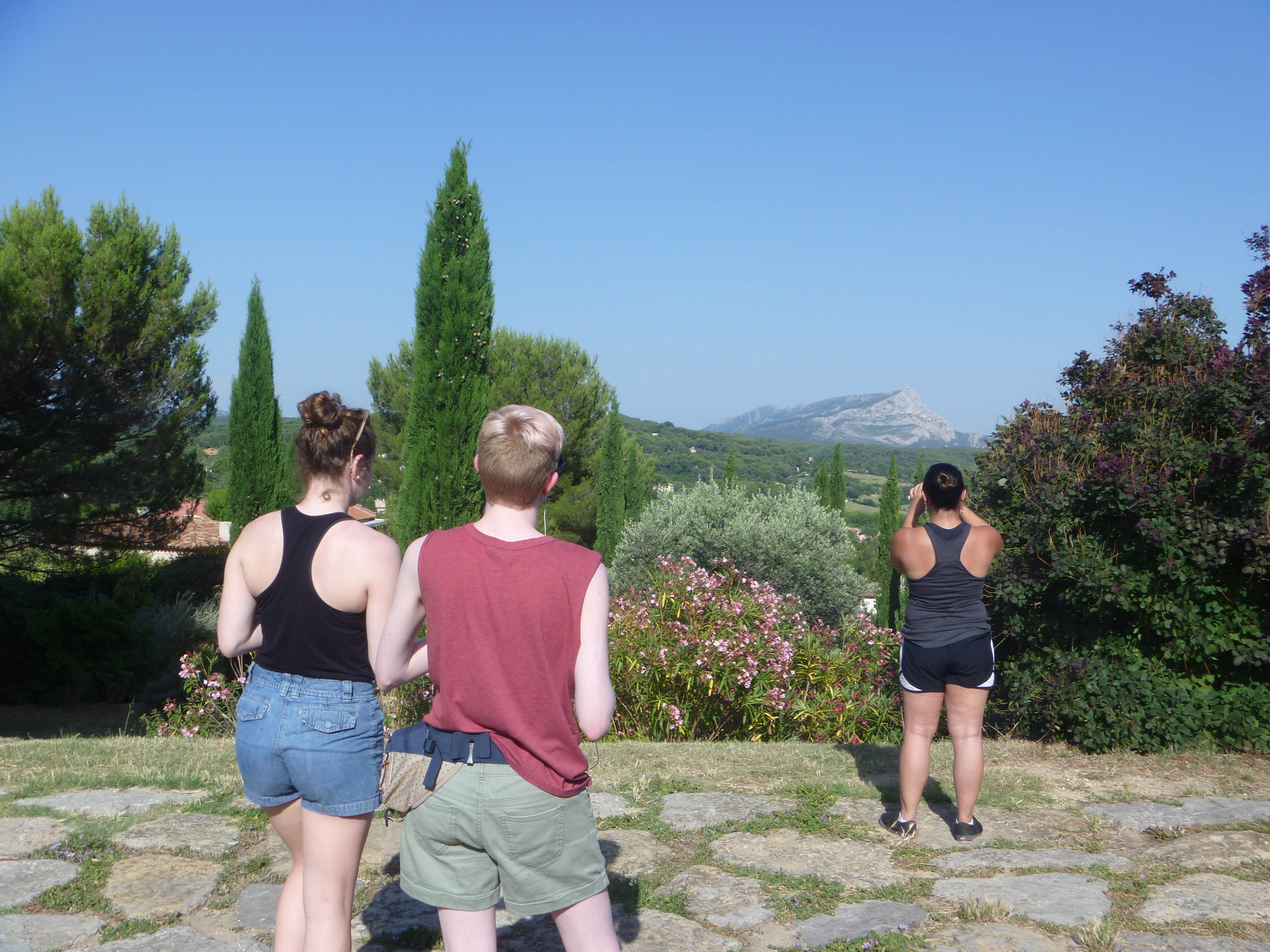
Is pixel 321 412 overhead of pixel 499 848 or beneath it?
overhead

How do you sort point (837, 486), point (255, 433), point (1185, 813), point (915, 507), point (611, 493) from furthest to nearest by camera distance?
point (837, 486) < point (611, 493) < point (255, 433) < point (1185, 813) < point (915, 507)

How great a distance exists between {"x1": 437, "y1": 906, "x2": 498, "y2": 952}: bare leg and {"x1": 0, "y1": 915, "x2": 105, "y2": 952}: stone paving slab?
5.07ft

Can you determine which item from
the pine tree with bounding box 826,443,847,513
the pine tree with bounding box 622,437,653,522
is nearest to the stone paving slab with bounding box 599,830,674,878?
the pine tree with bounding box 622,437,653,522

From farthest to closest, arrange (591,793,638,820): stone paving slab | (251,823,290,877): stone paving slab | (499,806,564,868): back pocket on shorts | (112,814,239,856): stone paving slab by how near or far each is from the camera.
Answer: (591,793,638,820): stone paving slab → (112,814,239,856): stone paving slab → (251,823,290,877): stone paving slab → (499,806,564,868): back pocket on shorts

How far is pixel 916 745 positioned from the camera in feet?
12.4

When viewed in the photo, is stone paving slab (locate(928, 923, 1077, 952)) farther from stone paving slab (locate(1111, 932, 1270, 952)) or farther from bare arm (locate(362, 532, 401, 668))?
bare arm (locate(362, 532, 401, 668))

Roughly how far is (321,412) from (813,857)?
2.60 meters

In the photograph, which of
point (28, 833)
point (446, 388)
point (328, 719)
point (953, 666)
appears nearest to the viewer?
point (328, 719)

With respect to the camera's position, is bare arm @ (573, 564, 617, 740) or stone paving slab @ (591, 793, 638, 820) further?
stone paving slab @ (591, 793, 638, 820)

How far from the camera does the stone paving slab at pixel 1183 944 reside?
260 centimetres

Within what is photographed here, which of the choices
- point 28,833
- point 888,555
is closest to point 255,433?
point 28,833

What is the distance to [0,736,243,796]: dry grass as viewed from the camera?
4352 millimetres

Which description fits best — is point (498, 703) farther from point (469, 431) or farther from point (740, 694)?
point (469, 431)

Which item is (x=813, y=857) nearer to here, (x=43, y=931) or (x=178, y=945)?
(x=178, y=945)
